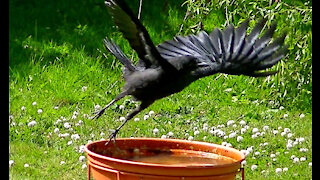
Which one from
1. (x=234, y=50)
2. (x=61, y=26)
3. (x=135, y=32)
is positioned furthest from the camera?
(x=61, y=26)

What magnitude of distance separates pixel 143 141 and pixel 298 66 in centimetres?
287

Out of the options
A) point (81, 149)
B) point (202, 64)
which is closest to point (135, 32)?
point (202, 64)

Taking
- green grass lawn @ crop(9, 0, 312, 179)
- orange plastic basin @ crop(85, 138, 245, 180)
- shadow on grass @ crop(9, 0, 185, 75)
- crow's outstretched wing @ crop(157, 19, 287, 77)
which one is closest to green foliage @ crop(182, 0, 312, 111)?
green grass lawn @ crop(9, 0, 312, 179)

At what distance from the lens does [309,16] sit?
5.59 metres

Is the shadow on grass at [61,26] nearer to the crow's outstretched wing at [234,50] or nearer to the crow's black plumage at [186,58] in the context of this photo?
the crow's outstretched wing at [234,50]

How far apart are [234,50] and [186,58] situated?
381 mm

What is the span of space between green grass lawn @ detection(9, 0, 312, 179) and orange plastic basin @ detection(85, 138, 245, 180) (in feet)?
3.69

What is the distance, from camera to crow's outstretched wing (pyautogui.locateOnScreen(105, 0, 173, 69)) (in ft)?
10.3

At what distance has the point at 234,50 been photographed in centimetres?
375

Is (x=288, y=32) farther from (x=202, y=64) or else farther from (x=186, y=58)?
(x=186, y=58)

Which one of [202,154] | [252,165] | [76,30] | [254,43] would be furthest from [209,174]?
[76,30]

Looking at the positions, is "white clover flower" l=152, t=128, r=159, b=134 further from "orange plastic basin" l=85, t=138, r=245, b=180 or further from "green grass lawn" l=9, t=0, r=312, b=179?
"orange plastic basin" l=85, t=138, r=245, b=180

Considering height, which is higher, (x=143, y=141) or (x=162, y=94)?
(x=162, y=94)

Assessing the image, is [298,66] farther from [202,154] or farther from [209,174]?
[209,174]
